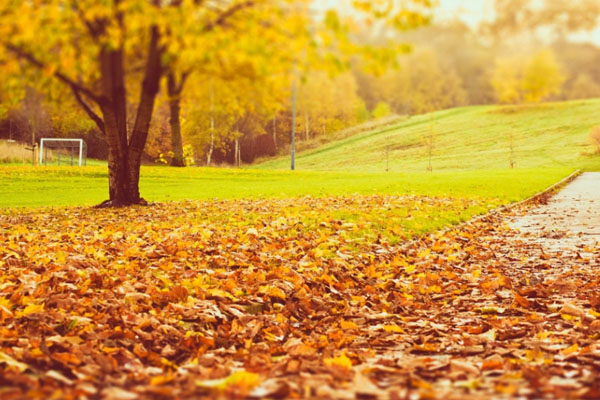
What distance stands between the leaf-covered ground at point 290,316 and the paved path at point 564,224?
515 millimetres

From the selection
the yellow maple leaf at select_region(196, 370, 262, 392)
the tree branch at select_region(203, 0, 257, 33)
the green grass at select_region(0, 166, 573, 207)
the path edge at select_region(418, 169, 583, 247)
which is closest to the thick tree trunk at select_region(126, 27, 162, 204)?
the tree branch at select_region(203, 0, 257, 33)

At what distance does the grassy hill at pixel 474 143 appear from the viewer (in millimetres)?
50594

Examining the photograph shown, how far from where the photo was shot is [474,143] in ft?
199

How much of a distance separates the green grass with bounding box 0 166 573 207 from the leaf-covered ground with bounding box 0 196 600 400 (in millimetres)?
11146

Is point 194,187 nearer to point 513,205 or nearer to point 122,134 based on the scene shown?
point 122,134

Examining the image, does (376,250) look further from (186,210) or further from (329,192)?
(329,192)

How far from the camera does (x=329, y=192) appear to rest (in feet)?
77.2

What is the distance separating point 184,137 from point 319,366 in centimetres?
2949

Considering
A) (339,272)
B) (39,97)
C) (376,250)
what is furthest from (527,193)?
(39,97)

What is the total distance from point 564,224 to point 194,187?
17.0 m

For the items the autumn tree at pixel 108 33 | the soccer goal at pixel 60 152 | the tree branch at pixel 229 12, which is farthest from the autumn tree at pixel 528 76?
the autumn tree at pixel 108 33

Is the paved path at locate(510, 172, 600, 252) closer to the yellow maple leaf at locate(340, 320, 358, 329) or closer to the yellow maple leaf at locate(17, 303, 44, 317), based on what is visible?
the yellow maple leaf at locate(340, 320, 358, 329)

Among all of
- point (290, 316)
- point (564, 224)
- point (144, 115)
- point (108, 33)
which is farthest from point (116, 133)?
point (564, 224)

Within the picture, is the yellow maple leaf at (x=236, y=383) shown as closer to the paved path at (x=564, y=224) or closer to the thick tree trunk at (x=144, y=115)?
the thick tree trunk at (x=144, y=115)
